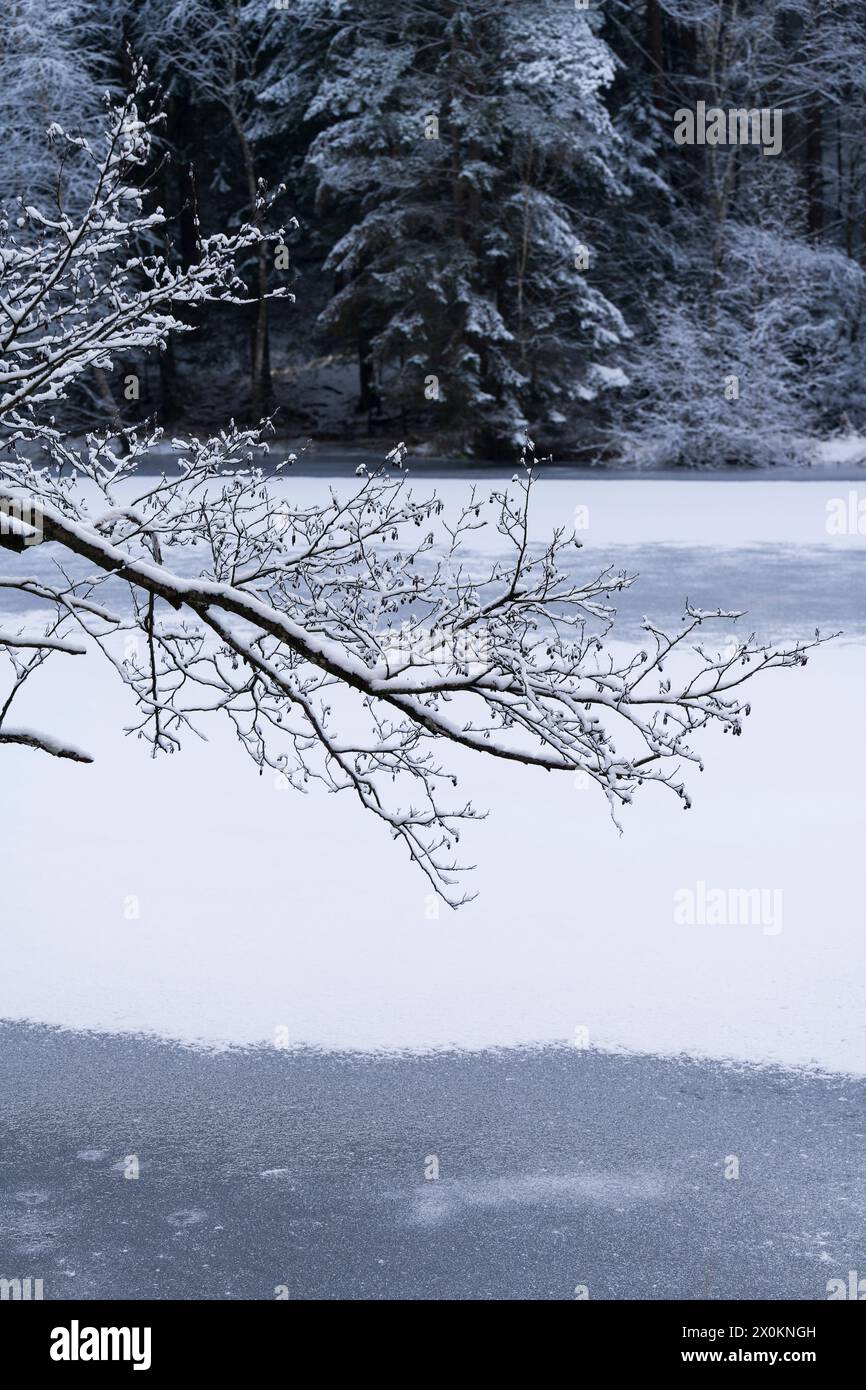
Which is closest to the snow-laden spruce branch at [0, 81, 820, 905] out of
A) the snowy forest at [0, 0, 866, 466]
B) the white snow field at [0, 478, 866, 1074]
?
the white snow field at [0, 478, 866, 1074]

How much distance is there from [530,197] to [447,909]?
27170mm

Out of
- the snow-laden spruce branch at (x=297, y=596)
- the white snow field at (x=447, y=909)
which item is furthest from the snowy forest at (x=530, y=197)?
the snow-laden spruce branch at (x=297, y=596)

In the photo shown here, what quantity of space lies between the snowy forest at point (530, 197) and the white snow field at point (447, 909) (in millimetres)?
21999

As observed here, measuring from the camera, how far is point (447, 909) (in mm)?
8078

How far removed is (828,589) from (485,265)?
1971cm

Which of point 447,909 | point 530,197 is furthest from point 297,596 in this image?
point 530,197

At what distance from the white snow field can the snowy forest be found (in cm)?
2200

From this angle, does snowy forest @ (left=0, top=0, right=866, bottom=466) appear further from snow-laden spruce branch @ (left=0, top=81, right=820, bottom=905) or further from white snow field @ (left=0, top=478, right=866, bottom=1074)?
snow-laden spruce branch @ (left=0, top=81, right=820, bottom=905)

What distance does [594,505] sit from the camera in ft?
80.5

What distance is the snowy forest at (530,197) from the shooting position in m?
32.6

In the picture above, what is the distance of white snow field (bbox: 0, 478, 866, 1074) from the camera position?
6.65 metres

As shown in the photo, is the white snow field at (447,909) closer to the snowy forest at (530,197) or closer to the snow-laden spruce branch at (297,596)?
the snow-laden spruce branch at (297,596)
